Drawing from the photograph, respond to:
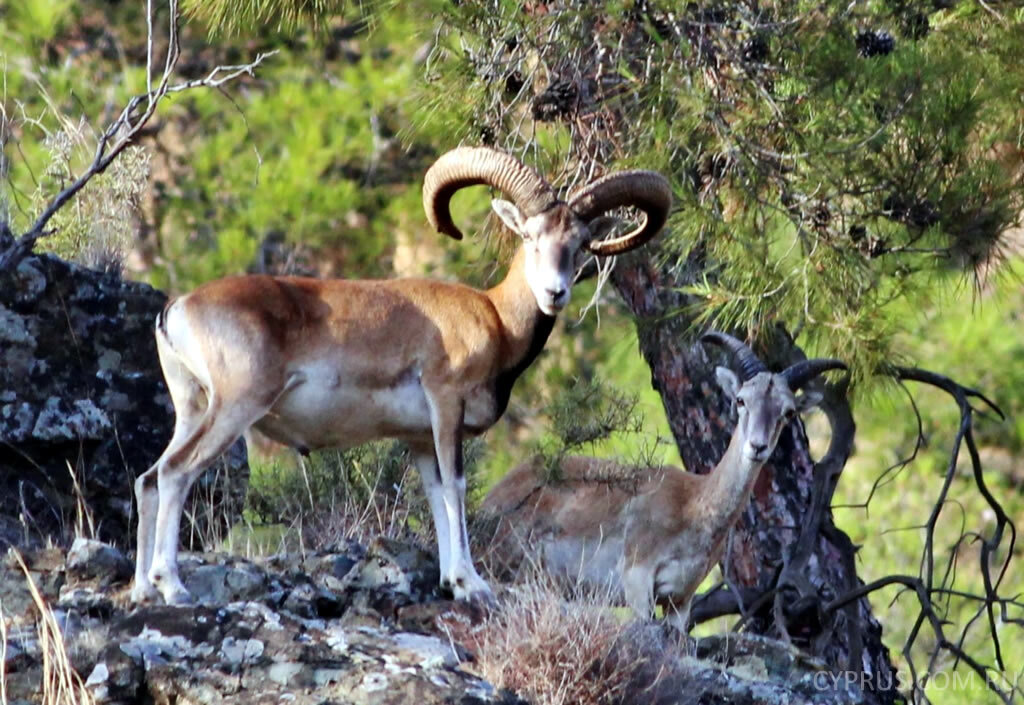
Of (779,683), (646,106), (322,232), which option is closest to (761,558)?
(779,683)

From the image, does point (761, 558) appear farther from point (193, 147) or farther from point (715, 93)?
point (193, 147)

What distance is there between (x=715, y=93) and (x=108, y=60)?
14.9 m

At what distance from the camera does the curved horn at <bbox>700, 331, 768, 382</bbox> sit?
37.9 feet

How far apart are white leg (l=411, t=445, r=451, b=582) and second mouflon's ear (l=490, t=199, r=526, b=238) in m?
1.35

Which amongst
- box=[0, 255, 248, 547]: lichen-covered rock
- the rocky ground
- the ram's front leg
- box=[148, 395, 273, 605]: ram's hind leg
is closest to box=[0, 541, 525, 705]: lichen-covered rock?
the rocky ground

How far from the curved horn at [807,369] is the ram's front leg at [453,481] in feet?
7.91

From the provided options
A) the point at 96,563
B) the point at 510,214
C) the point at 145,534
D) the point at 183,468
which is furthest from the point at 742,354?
the point at 96,563

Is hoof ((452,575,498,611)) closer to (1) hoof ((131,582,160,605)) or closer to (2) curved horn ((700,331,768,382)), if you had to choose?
(1) hoof ((131,582,160,605))

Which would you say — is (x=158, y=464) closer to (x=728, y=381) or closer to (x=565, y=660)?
(x=565, y=660)

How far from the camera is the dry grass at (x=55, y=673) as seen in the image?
739 centimetres

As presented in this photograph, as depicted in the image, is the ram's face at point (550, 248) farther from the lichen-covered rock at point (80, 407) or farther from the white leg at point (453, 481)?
the lichen-covered rock at point (80, 407)

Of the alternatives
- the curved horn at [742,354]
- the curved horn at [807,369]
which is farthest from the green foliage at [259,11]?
the curved horn at [807,369]

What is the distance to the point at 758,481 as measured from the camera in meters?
13.1

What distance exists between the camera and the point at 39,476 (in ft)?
34.2
